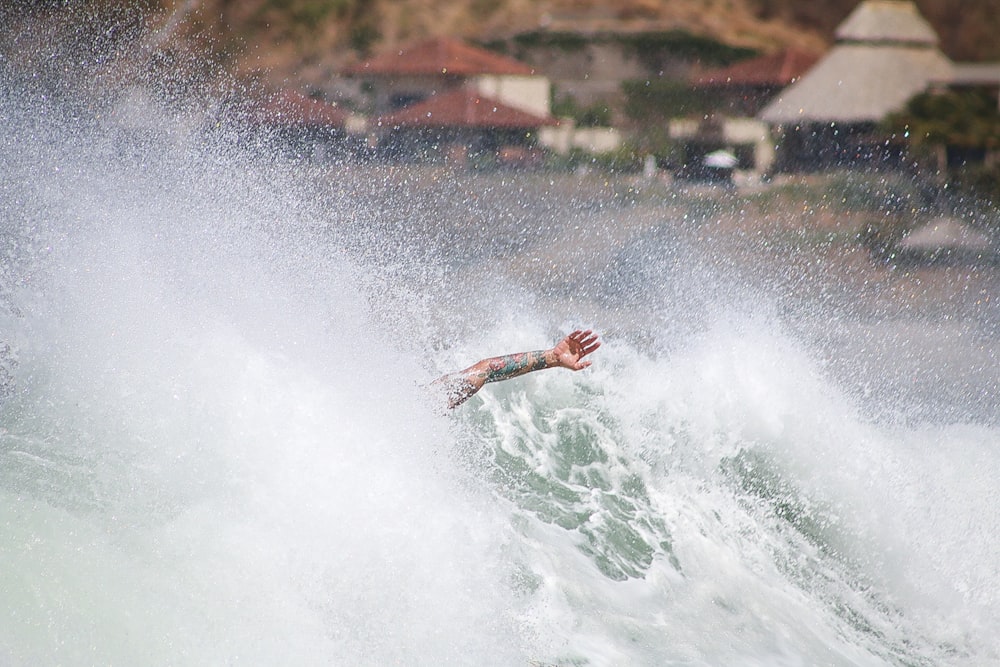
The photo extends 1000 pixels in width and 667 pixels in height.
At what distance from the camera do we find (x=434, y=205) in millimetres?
24109

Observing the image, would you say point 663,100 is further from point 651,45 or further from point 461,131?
point 461,131

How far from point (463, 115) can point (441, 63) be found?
6.22 metres

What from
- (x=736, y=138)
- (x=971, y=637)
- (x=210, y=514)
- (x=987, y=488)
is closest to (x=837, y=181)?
(x=736, y=138)

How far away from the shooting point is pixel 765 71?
34.8 meters

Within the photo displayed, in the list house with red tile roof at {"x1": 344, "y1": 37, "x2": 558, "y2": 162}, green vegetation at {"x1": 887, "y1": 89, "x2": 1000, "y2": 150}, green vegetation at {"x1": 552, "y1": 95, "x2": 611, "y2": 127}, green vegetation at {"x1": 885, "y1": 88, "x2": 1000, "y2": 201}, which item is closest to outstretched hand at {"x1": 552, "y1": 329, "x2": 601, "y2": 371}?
house with red tile roof at {"x1": 344, "y1": 37, "x2": 558, "y2": 162}

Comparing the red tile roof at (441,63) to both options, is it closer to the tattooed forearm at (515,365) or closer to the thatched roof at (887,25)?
the thatched roof at (887,25)

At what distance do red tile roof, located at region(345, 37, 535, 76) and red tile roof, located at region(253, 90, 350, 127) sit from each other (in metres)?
3.88

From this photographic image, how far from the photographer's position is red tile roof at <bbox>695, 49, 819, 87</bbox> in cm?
3438

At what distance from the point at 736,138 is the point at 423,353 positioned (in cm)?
2461

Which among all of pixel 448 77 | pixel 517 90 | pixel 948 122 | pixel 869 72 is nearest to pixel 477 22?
pixel 517 90

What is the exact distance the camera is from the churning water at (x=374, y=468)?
5438 mm

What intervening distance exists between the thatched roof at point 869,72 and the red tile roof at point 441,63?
889 centimetres

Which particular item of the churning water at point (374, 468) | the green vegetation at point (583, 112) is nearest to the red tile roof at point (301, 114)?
the green vegetation at point (583, 112)

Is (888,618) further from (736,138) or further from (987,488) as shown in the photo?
(736,138)
